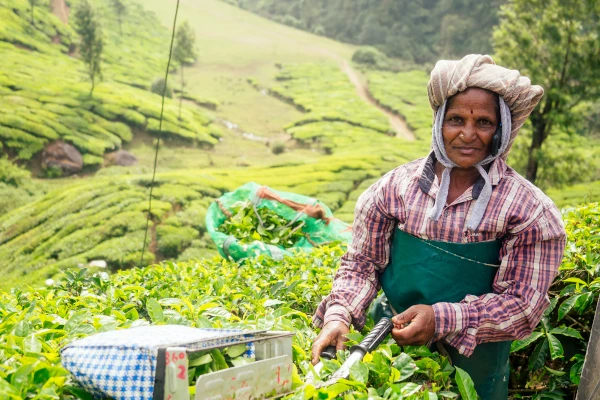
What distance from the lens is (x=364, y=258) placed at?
5.85 feet

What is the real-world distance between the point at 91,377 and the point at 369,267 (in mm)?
959

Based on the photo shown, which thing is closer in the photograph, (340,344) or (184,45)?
(340,344)

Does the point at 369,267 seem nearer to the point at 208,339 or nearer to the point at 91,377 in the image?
the point at 208,339

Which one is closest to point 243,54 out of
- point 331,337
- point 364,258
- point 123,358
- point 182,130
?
point 182,130

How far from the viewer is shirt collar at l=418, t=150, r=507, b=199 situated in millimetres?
1590

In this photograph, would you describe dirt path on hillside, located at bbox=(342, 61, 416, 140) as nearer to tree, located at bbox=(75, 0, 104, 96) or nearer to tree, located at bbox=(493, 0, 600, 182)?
tree, located at bbox=(493, 0, 600, 182)

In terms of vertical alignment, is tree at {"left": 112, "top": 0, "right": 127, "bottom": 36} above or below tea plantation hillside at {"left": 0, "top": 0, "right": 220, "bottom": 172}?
above

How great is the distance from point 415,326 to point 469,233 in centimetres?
31

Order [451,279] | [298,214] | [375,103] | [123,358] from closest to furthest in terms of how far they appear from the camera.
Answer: [123,358] < [451,279] < [298,214] < [375,103]

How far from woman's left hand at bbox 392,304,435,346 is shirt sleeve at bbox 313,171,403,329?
17cm

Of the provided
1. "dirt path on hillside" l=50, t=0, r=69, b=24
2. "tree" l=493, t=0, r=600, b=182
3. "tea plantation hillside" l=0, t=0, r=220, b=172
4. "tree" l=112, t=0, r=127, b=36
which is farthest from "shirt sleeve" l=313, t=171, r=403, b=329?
"tree" l=112, t=0, r=127, b=36

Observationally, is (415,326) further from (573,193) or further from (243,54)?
(243,54)

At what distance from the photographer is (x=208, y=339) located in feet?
3.68

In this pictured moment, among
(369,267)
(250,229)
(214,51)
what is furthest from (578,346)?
(214,51)
